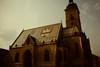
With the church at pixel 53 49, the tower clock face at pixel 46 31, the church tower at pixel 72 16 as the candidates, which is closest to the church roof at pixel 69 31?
the church at pixel 53 49

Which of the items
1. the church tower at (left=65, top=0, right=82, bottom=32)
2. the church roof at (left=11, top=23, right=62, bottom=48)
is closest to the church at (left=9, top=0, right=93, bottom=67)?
the church roof at (left=11, top=23, right=62, bottom=48)

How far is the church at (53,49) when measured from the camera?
102 ft

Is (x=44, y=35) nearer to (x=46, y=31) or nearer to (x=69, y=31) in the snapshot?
(x=46, y=31)

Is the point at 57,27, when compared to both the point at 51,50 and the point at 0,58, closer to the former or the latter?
the point at 51,50

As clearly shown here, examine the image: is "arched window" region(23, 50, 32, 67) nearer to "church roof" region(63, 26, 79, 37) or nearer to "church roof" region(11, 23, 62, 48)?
"church roof" region(11, 23, 62, 48)

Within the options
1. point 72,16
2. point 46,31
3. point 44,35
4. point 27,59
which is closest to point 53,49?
point 44,35

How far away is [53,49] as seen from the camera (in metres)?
31.5

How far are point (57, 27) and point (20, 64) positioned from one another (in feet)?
49.6

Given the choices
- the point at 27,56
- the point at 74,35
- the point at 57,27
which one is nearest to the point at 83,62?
the point at 74,35

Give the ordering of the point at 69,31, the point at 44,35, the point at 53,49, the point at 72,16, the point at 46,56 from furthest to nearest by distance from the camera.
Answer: the point at 72,16 < the point at 69,31 < the point at 44,35 < the point at 46,56 < the point at 53,49

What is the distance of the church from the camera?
31.1m

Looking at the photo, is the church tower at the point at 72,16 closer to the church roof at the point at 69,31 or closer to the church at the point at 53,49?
the church roof at the point at 69,31

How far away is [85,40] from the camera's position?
126 ft

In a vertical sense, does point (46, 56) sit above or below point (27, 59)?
above
